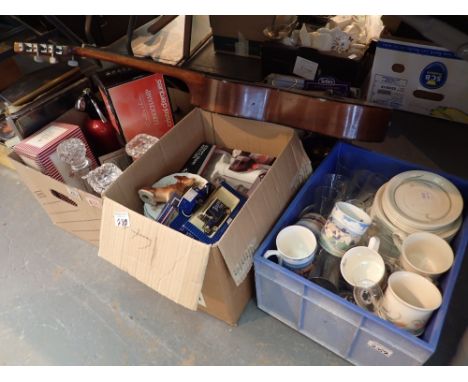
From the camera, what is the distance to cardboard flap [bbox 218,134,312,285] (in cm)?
77

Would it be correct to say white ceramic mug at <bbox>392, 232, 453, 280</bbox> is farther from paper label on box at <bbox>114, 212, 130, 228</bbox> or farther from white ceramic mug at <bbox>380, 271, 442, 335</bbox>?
paper label on box at <bbox>114, 212, 130, 228</bbox>

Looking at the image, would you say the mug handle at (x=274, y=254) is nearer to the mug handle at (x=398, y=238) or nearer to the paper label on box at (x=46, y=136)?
the mug handle at (x=398, y=238)

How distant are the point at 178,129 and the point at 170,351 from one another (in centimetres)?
64

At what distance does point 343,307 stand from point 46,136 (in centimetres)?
96

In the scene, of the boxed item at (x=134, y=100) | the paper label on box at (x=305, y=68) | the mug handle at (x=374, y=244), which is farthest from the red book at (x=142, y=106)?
the mug handle at (x=374, y=244)

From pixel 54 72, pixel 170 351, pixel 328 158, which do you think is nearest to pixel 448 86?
pixel 328 158

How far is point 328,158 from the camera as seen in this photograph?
1.03 metres

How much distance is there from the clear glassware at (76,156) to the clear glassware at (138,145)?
13 centimetres

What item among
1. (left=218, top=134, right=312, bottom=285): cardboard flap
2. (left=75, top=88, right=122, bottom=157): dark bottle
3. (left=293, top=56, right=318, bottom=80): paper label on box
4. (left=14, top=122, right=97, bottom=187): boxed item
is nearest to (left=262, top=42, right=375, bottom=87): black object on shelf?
(left=293, top=56, right=318, bottom=80): paper label on box

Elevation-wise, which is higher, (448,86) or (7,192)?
(448,86)

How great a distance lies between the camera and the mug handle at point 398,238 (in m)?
0.85

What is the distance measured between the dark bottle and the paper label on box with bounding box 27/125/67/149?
0.11 metres

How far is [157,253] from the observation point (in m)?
0.77
